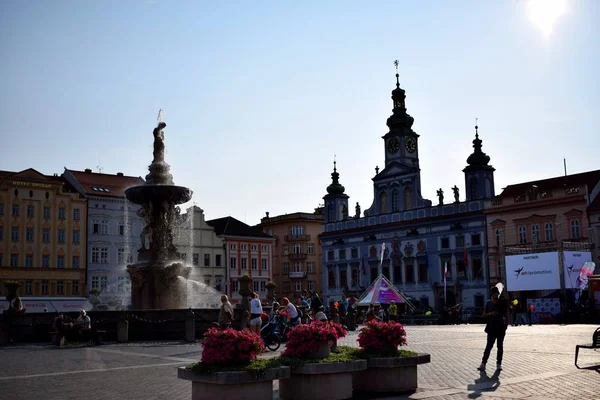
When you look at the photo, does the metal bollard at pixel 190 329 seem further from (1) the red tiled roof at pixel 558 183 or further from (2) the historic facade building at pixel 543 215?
(1) the red tiled roof at pixel 558 183

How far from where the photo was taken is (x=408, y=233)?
→ 241ft

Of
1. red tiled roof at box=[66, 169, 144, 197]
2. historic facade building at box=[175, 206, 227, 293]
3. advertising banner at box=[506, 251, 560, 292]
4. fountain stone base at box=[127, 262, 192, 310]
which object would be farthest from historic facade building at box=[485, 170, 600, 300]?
red tiled roof at box=[66, 169, 144, 197]

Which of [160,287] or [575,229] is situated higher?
[575,229]

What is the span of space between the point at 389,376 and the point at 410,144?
66.6 metres

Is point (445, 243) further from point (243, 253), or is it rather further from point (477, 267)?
point (243, 253)

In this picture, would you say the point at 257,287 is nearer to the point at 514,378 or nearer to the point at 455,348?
the point at 455,348

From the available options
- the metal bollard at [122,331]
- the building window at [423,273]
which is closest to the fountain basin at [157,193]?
the metal bollard at [122,331]

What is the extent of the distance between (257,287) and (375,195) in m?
16.8

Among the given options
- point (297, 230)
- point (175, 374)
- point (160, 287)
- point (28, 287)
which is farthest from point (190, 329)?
point (297, 230)

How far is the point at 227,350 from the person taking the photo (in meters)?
9.51

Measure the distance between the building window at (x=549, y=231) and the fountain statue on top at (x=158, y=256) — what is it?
4174cm

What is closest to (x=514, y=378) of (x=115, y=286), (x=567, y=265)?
(x=567, y=265)

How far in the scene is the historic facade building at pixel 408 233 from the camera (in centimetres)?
6800

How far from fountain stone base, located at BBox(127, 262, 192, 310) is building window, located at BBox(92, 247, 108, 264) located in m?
42.9
